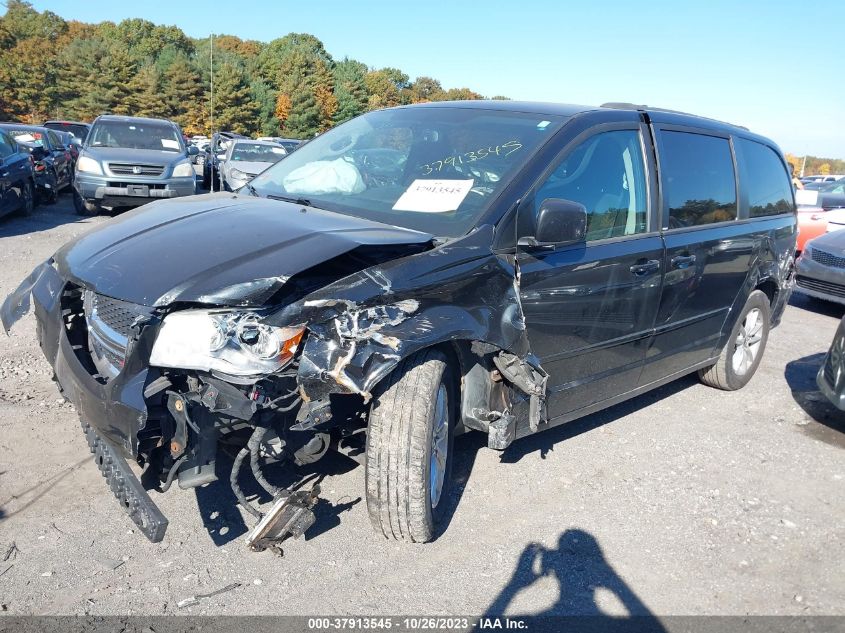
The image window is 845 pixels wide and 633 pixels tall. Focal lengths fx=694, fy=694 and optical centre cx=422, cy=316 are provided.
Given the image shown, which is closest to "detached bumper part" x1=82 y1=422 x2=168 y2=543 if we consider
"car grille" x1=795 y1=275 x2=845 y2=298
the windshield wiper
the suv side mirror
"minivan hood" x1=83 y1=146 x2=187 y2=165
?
the windshield wiper

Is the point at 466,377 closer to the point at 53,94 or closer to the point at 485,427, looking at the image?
the point at 485,427

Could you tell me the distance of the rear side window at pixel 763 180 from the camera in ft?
16.8

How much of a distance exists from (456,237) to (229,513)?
1638mm

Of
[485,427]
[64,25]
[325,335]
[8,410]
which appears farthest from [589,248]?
[64,25]

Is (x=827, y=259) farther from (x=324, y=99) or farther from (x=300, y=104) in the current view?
(x=324, y=99)

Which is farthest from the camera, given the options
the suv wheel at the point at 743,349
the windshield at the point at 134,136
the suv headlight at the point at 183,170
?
the windshield at the point at 134,136

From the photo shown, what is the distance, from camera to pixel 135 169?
1181 centimetres

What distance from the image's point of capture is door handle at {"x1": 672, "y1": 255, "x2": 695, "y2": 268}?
163 inches

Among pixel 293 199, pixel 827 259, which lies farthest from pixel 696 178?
pixel 827 259

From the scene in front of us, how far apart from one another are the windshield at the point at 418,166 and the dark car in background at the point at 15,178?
877 cm

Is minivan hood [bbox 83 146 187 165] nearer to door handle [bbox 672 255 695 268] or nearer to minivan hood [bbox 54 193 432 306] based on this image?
minivan hood [bbox 54 193 432 306]

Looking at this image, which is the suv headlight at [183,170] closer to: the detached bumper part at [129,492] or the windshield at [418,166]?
the windshield at [418,166]

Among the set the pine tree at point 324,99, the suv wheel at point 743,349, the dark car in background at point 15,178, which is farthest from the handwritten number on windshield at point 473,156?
the pine tree at point 324,99

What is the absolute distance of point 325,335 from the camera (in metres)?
2.54
